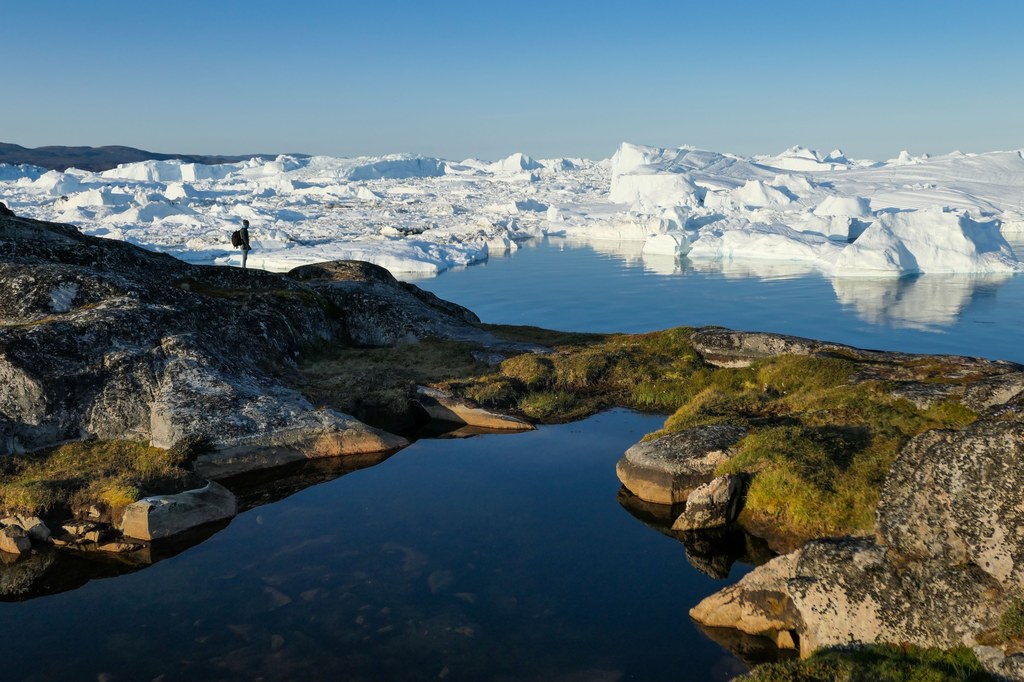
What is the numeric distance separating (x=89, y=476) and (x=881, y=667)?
15817 mm

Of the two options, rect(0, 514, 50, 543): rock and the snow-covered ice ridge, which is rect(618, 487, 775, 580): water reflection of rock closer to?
rect(0, 514, 50, 543): rock

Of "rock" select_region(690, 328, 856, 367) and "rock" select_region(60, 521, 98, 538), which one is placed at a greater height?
"rock" select_region(690, 328, 856, 367)

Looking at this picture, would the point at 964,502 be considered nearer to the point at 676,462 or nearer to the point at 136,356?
the point at 676,462

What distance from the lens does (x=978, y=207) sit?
141750 mm

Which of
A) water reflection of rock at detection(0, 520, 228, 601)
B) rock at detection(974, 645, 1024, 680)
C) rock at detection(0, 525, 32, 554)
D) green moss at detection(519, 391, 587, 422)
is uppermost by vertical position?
rock at detection(974, 645, 1024, 680)

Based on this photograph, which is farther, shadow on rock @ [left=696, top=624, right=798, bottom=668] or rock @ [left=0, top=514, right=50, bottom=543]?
rock @ [left=0, top=514, right=50, bottom=543]

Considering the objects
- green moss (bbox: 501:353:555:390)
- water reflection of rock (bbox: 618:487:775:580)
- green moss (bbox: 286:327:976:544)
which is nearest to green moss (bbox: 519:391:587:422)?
green moss (bbox: 286:327:976:544)

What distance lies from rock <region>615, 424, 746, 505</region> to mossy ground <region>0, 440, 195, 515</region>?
10056 millimetres

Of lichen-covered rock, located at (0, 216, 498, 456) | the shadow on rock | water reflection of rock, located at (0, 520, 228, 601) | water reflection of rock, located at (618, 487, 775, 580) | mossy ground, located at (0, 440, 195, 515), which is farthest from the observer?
lichen-covered rock, located at (0, 216, 498, 456)

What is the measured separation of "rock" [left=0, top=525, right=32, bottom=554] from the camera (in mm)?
14836

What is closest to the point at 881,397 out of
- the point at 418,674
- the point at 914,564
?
the point at 914,564

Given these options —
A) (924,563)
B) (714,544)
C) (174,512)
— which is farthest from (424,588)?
(924,563)

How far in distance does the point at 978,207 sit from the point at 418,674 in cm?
15907

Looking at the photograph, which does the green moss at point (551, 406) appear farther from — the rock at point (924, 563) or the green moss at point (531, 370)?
the rock at point (924, 563)
